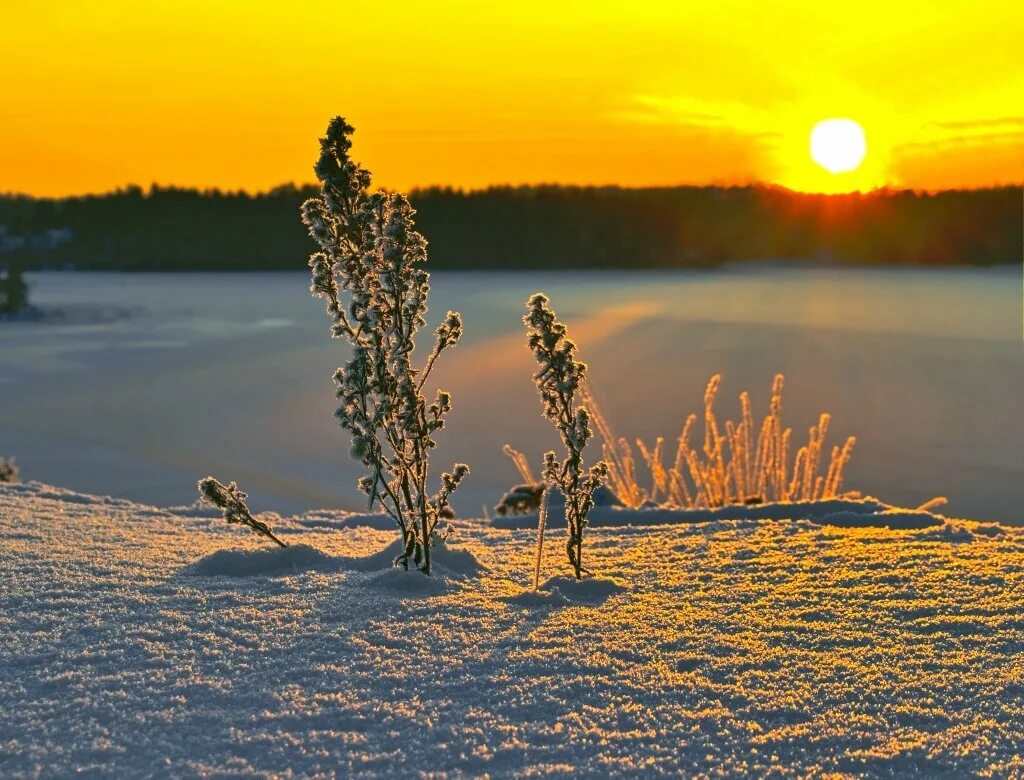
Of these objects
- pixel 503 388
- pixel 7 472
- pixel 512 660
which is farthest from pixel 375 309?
pixel 503 388

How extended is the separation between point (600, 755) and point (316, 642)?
1064 mm

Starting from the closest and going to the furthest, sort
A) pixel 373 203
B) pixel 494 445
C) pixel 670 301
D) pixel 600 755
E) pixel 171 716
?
pixel 600 755, pixel 171 716, pixel 373 203, pixel 494 445, pixel 670 301

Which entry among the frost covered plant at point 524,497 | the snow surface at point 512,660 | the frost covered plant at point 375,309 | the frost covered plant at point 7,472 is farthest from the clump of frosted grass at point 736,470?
the frost covered plant at point 7,472

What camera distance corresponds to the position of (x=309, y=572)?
4117 mm

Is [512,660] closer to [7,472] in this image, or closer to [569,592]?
[569,592]

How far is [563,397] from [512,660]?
1.32 metres

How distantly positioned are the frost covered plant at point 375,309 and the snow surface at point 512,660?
0.40 meters

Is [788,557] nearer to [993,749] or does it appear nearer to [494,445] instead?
[993,749]

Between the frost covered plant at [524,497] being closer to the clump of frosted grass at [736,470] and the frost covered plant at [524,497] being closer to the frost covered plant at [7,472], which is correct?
the clump of frosted grass at [736,470]

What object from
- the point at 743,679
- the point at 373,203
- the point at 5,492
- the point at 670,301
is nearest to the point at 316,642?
the point at 743,679

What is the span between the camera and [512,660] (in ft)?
10.2

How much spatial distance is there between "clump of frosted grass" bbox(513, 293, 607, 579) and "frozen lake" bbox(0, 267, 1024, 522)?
551 centimetres

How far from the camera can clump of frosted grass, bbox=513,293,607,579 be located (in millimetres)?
4145

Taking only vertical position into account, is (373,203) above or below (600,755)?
above
